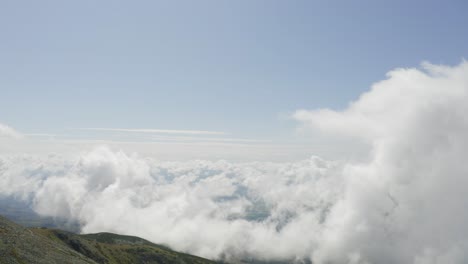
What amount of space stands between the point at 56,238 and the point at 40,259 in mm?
130059

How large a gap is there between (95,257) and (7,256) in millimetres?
136973

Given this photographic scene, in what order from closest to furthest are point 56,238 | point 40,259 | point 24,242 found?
1. point 40,259
2. point 24,242
3. point 56,238

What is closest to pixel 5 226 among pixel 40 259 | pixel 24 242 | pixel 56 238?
pixel 24 242

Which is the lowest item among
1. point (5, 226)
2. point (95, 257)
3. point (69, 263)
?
point (95, 257)

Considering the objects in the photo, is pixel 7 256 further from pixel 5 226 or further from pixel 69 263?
pixel 5 226

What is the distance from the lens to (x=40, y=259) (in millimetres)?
88812

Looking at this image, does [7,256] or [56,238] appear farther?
[56,238]

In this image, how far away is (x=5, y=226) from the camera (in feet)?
334

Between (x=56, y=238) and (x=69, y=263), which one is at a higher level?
(x=69, y=263)

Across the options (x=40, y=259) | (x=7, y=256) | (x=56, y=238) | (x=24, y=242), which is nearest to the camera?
(x=7, y=256)

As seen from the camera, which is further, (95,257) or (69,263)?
(95,257)

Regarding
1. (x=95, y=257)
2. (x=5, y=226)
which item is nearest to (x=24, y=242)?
(x=5, y=226)

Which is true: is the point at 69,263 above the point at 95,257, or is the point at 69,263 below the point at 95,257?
above

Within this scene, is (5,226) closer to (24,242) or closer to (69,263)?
(24,242)
